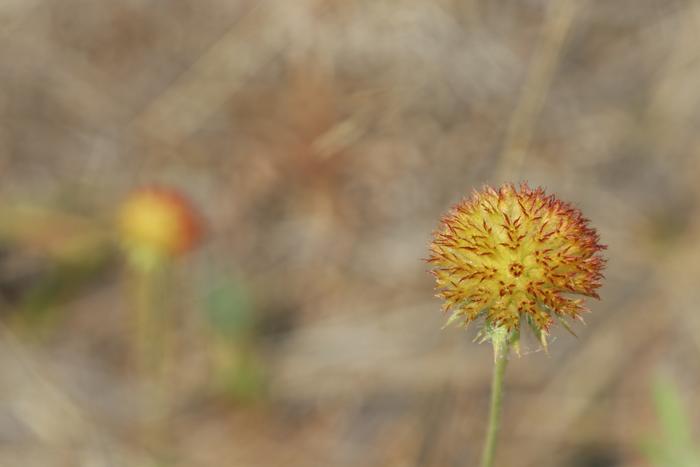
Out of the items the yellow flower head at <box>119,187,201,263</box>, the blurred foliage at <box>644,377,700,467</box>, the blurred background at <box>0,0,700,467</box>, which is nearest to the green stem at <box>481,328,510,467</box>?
the blurred foliage at <box>644,377,700,467</box>

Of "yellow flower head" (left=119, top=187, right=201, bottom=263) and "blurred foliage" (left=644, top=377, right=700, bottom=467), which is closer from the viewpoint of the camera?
"blurred foliage" (left=644, top=377, right=700, bottom=467)

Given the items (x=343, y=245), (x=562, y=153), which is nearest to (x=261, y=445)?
(x=343, y=245)

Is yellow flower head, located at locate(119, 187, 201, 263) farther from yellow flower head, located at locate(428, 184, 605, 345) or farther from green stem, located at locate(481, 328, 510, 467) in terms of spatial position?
green stem, located at locate(481, 328, 510, 467)

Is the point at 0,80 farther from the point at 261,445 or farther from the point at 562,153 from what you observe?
the point at 562,153

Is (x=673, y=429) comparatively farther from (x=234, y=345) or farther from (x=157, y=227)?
(x=234, y=345)

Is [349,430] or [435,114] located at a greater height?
[435,114]
